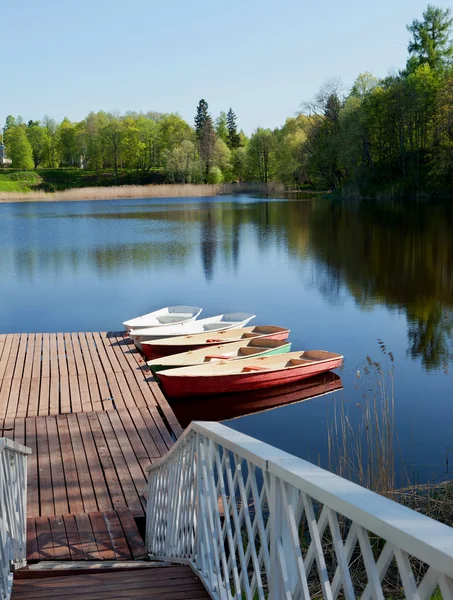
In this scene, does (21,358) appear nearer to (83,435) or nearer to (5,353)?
(5,353)

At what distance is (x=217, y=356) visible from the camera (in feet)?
36.8

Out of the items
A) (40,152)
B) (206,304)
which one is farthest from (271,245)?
(40,152)

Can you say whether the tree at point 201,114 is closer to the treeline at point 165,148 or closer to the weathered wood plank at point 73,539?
the treeline at point 165,148

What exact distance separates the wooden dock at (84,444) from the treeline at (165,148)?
62.0 m

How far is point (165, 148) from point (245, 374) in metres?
93.7

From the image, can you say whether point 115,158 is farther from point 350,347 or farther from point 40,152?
point 350,347

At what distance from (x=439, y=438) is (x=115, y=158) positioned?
96.2 m

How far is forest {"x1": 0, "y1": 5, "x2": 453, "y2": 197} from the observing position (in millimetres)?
52688

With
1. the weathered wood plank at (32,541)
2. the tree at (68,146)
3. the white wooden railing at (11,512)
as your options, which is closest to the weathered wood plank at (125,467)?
the weathered wood plank at (32,541)

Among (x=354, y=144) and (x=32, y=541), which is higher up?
(x=354, y=144)

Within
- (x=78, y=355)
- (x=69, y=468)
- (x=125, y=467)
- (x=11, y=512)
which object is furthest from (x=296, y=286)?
(x=11, y=512)

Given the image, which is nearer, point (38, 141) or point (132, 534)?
point (132, 534)

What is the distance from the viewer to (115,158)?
100 meters

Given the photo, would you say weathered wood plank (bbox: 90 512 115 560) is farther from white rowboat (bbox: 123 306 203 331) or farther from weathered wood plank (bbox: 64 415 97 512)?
white rowboat (bbox: 123 306 203 331)
